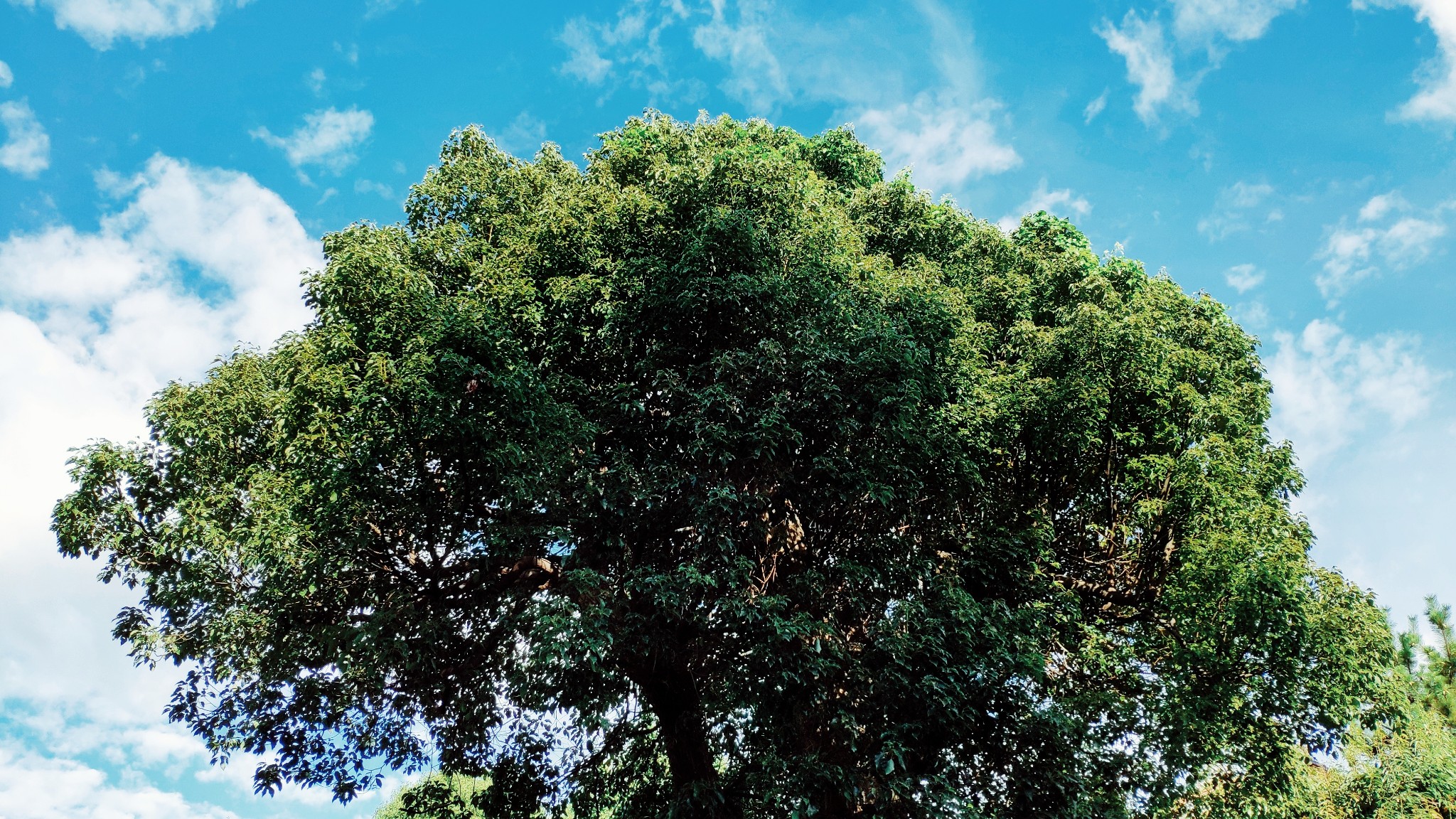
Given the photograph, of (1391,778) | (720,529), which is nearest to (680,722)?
(720,529)

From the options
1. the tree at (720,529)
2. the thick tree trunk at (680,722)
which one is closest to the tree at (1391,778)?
the tree at (720,529)

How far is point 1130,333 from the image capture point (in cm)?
1117

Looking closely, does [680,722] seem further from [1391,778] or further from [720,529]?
[1391,778]

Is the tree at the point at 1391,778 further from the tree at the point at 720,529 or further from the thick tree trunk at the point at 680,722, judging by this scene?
the thick tree trunk at the point at 680,722

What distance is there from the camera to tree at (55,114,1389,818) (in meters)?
9.20

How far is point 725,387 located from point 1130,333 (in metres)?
5.23

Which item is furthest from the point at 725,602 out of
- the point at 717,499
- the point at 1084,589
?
the point at 1084,589

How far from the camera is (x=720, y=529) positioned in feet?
30.6

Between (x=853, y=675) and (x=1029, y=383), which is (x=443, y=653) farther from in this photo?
(x=1029, y=383)

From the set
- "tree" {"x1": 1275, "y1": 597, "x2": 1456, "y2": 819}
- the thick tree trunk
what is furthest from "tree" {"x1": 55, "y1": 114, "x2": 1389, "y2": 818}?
"tree" {"x1": 1275, "y1": 597, "x2": 1456, "y2": 819}

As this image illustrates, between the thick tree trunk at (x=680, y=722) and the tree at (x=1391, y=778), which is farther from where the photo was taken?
the tree at (x=1391, y=778)

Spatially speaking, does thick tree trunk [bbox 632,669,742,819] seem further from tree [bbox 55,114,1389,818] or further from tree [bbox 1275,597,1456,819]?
tree [bbox 1275,597,1456,819]

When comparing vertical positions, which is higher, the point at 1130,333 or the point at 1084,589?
the point at 1130,333

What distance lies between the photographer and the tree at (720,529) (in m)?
9.20
